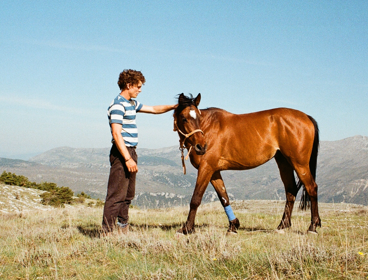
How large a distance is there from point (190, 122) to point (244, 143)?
1222mm

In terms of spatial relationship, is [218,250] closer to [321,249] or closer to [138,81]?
[321,249]

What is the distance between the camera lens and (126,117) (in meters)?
5.14

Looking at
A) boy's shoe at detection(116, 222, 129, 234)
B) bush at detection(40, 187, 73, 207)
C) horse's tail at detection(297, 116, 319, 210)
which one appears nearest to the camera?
boy's shoe at detection(116, 222, 129, 234)

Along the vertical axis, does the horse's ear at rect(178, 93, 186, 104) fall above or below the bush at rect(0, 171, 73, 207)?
above

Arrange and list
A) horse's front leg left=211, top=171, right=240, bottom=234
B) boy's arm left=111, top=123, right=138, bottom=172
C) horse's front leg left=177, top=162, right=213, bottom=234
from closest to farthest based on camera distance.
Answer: boy's arm left=111, top=123, right=138, bottom=172, horse's front leg left=177, top=162, right=213, bottom=234, horse's front leg left=211, top=171, right=240, bottom=234

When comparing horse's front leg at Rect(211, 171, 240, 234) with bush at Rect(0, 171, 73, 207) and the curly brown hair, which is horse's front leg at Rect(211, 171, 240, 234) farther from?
bush at Rect(0, 171, 73, 207)

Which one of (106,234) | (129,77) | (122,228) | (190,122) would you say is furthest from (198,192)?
(129,77)

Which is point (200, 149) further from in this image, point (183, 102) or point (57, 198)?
point (57, 198)

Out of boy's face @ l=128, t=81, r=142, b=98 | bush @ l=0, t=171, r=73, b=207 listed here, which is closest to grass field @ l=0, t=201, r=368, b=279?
boy's face @ l=128, t=81, r=142, b=98

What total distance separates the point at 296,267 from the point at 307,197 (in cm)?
387

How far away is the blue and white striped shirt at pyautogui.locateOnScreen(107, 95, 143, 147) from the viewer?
4984mm

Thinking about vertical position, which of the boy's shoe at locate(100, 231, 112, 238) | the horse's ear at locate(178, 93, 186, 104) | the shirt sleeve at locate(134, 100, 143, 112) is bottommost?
the boy's shoe at locate(100, 231, 112, 238)

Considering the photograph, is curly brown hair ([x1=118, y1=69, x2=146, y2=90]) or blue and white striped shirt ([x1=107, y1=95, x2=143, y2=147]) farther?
curly brown hair ([x1=118, y1=69, x2=146, y2=90])

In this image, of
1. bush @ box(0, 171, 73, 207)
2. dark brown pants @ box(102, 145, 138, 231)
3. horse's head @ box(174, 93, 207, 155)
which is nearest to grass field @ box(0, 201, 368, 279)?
dark brown pants @ box(102, 145, 138, 231)
